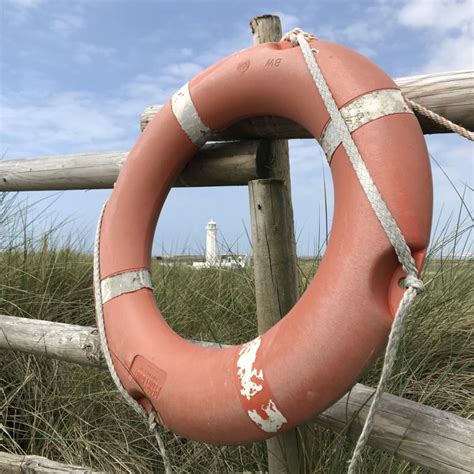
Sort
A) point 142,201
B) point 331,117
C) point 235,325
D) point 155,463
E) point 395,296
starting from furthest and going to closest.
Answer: point 235,325 → point 155,463 → point 142,201 → point 331,117 → point 395,296

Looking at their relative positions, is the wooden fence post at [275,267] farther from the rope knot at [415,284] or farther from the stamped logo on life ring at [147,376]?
the rope knot at [415,284]

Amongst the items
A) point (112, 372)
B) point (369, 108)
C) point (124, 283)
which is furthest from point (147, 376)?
point (369, 108)

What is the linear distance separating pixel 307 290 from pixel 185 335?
1.35 metres

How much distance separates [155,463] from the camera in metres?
2.10

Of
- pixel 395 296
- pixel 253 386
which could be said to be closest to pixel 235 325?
pixel 253 386

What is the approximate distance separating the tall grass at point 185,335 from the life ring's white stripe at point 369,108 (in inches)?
31.6

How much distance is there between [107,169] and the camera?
7.47ft

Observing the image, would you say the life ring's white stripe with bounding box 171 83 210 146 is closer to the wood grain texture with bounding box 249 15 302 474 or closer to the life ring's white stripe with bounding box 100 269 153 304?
the wood grain texture with bounding box 249 15 302 474

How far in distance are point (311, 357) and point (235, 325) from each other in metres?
1.07

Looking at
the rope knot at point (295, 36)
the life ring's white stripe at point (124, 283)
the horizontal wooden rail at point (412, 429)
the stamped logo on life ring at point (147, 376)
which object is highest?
the rope knot at point (295, 36)

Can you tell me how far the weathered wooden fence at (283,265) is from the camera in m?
1.44

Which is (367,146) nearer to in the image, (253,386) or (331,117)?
(331,117)

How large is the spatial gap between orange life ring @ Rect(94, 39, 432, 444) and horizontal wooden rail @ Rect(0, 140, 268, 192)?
0.34 ft

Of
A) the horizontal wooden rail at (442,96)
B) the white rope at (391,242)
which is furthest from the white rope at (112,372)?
the horizontal wooden rail at (442,96)
